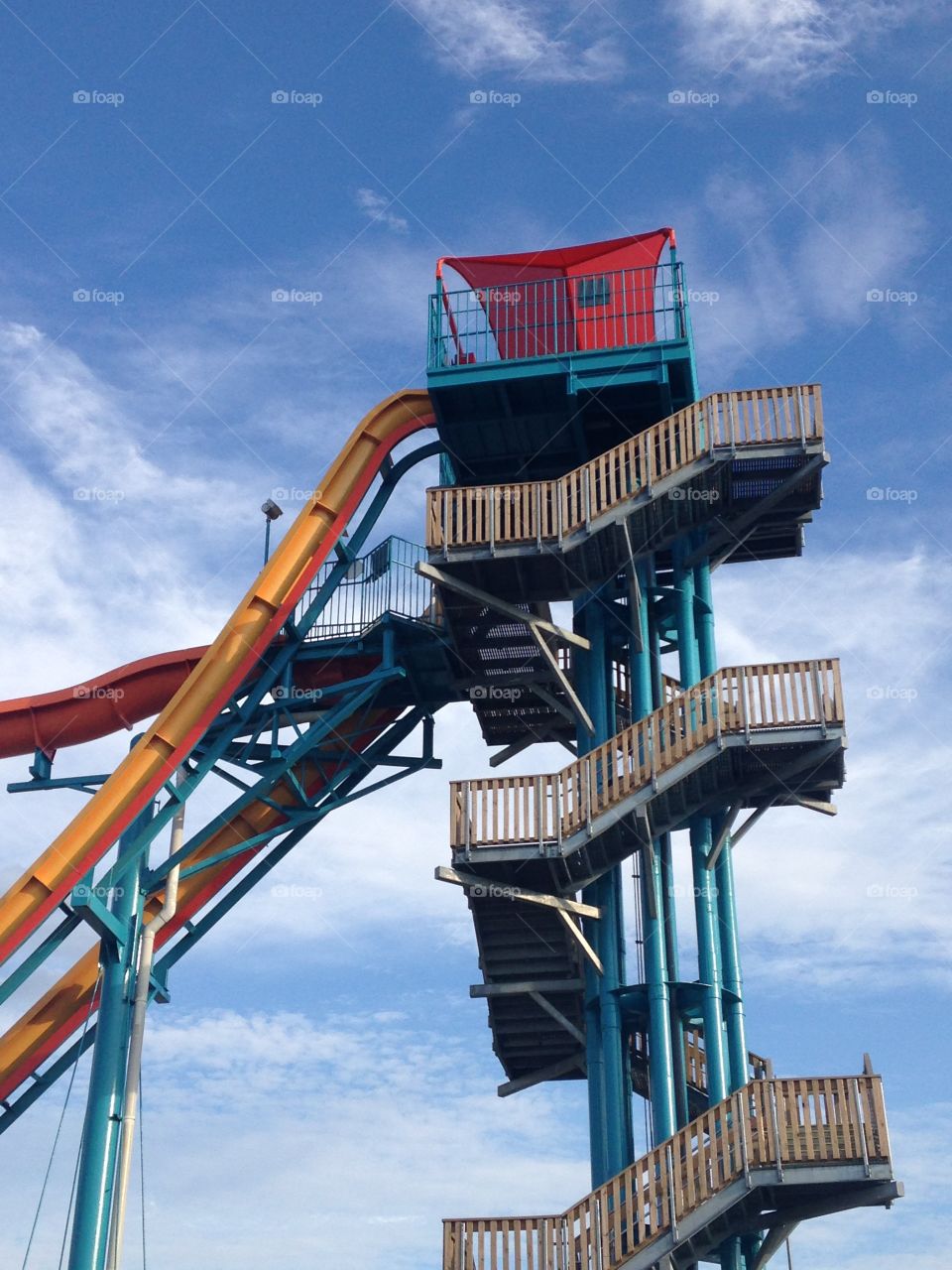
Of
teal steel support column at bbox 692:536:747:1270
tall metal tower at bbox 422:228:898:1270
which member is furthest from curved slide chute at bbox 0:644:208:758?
teal steel support column at bbox 692:536:747:1270

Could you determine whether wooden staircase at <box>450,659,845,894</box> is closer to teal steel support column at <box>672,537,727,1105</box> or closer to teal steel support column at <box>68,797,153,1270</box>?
teal steel support column at <box>672,537,727,1105</box>

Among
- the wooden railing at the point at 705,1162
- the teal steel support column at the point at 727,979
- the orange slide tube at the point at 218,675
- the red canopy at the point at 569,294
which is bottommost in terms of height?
the wooden railing at the point at 705,1162

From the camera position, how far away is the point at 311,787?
34.3 meters

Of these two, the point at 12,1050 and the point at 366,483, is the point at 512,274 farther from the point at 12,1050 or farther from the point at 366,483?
the point at 12,1050

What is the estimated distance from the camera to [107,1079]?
29156 mm

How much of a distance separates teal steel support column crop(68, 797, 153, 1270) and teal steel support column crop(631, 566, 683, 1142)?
385 inches

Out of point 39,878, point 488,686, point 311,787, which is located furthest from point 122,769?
point 488,686

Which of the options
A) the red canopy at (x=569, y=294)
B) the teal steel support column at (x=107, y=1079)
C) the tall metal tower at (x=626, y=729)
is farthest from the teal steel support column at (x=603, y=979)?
the teal steel support column at (x=107, y=1079)

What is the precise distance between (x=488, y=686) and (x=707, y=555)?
551 cm

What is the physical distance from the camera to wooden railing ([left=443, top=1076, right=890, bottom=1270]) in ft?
73.6

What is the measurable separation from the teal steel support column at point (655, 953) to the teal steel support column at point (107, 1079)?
9.79 meters

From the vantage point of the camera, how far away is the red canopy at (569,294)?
31.0 meters

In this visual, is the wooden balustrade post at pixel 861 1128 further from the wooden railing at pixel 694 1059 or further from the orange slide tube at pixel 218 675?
the orange slide tube at pixel 218 675

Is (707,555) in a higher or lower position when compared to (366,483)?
lower
